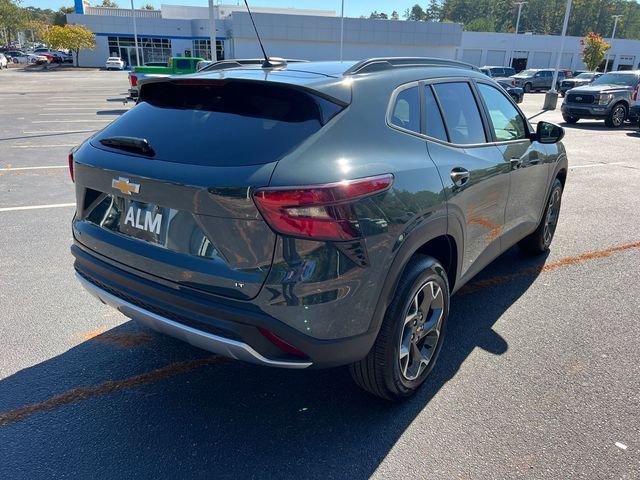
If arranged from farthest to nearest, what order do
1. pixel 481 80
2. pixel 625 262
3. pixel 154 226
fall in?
pixel 625 262 < pixel 481 80 < pixel 154 226

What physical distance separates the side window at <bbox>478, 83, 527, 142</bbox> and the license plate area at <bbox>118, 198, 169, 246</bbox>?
101 inches

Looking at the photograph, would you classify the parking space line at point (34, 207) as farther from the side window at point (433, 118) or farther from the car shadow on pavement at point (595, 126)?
the car shadow on pavement at point (595, 126)

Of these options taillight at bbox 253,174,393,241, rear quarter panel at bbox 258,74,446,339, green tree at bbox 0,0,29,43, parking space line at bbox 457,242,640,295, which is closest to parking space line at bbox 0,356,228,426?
rear quarter panel at bbox 258,74,446,339

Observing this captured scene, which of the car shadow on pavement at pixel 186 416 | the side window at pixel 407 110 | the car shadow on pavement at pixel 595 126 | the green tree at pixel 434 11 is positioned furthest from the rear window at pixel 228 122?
the green tree at pixel 434 11

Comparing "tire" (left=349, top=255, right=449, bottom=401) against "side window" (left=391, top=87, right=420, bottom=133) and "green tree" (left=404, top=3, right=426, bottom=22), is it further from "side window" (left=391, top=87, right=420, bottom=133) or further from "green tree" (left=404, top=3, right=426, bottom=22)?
"green tree" (left=404, top=3, right=426, bottom=22)

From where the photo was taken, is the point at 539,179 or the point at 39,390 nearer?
the point at 39,390

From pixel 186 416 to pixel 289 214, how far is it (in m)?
1.39

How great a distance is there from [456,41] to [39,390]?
58628 millimetres

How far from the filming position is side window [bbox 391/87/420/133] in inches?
108

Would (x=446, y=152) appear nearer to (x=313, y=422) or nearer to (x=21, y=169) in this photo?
(x=313, y=422)

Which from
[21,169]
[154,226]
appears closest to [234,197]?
[154,226]

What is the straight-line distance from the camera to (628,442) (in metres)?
2.61

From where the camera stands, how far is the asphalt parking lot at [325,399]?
7.98ft

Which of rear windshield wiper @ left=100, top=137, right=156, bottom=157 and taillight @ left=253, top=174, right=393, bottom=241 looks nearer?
taillight @ left=253, top=174, right=393, bottom=241
